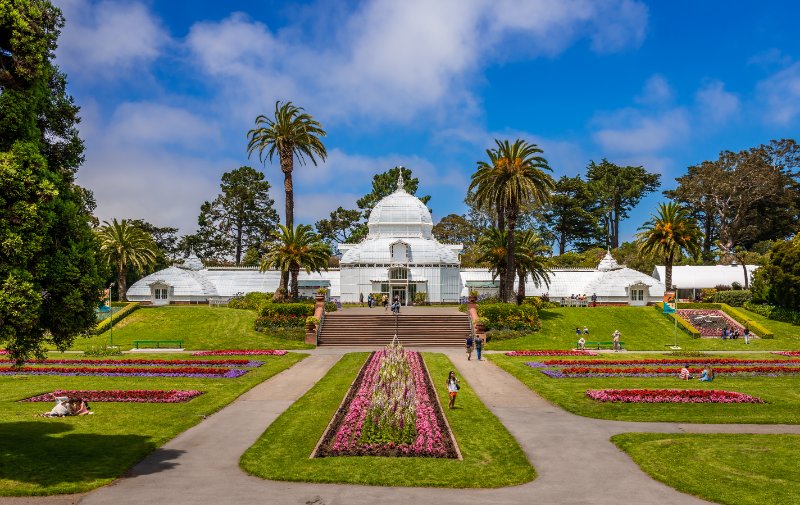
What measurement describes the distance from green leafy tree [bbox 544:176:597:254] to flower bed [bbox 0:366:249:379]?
8518cm

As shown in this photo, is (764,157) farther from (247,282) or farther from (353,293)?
(247,282)

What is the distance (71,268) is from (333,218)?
317ft

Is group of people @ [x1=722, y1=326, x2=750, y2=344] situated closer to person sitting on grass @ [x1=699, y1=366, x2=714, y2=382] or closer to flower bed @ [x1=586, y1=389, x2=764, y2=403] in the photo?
person sitting on grass @ [x1=699, y1=366, x2=714, y2=382]

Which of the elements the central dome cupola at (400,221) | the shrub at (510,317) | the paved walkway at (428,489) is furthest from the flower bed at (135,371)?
the central dome cupola at (400,221)

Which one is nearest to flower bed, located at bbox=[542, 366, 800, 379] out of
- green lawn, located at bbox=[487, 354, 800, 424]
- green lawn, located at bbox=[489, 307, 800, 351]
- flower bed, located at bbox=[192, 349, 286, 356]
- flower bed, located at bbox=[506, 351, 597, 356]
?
green lawn, located at bbox=[487, 354, 800, 424]

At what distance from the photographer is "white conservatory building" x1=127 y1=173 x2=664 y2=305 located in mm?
69375

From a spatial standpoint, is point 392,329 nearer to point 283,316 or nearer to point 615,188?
point 283,316

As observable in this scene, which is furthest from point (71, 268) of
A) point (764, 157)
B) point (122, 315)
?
point (764, 157)

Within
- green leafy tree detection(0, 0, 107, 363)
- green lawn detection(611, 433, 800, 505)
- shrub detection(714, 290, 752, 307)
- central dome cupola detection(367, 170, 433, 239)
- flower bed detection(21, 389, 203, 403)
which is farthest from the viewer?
central dome cupola detection(367, 170, 433, 239)

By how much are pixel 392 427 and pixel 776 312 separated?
171 feet

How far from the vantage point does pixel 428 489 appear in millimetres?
15094

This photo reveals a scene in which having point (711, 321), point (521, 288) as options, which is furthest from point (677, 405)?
point (711, 321)

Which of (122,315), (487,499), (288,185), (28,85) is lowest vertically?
(487,499)

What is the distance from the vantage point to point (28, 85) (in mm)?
15172
